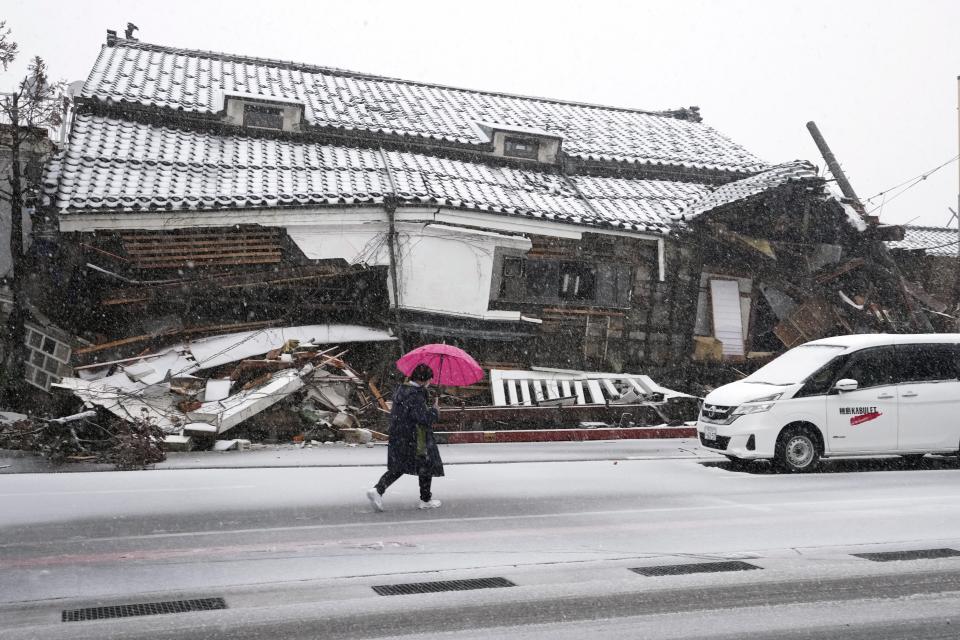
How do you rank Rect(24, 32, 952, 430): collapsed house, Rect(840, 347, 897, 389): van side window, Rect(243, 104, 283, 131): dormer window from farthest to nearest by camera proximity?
Rect(243, 104, 283, 131): dormer window < Rect(24, 32, 952, 430): collapsed house < Rect(840, 347, 897, 389): van side window

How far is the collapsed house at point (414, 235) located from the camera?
16.4 metres

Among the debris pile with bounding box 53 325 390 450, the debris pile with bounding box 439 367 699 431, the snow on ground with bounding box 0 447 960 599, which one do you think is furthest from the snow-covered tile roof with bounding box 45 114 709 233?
the snow on ground with bounding box 0 447 960 599

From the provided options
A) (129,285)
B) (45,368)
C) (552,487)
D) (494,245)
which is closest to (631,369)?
(494,245)

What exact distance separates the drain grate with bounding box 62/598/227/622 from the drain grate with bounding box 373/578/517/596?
3.74ft

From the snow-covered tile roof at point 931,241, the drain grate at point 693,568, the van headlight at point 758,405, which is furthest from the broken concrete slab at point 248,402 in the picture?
the snow-covered tile roof at point 931,241

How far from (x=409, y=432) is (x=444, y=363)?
6.04 ft

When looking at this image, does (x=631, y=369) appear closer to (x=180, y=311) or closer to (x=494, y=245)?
(x=494, y=245)

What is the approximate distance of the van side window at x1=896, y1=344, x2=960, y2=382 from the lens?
12.2 m

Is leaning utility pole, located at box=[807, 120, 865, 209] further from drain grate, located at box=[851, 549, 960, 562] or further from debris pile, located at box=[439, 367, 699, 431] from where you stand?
drain grate, located at box=[851, 549, 960, 562]

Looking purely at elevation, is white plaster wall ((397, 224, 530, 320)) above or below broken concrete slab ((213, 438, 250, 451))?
above

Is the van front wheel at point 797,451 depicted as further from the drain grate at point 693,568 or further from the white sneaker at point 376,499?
the white sneaker at point 376,499

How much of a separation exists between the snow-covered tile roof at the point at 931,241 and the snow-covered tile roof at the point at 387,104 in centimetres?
973

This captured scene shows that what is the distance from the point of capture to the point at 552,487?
34.7 feet

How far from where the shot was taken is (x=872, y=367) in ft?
39.8
